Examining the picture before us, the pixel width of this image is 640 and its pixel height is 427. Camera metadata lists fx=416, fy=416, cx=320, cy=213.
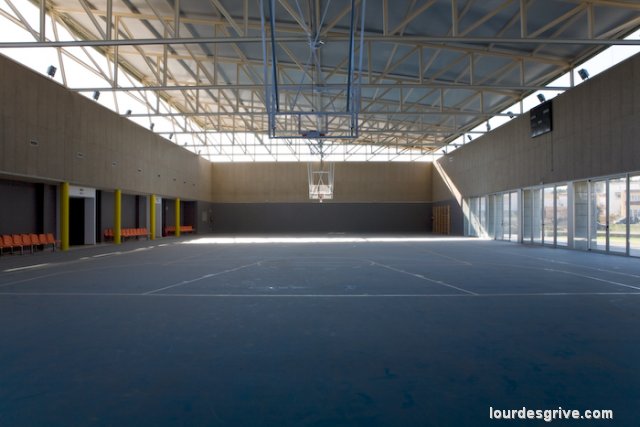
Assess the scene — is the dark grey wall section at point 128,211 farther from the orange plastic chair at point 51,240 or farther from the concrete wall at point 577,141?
the concrete wall at point 577,141

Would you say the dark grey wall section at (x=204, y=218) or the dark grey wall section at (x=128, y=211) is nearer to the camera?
the dark grey wall section at (x=128, y=211)

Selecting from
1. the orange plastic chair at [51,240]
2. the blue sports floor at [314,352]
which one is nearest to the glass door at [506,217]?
the blue sports floor at [314,352]

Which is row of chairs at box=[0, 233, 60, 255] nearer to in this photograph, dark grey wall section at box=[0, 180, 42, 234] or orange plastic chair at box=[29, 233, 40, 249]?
orange plastic chair at box=[29, 233, 40, 249]

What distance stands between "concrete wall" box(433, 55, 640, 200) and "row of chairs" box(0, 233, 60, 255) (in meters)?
24.7

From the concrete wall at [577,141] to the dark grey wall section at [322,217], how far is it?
1368 centimetres

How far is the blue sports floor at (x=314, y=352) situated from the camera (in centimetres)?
349

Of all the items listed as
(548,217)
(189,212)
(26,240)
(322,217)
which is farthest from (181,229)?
(548,217)

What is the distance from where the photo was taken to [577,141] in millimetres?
18938

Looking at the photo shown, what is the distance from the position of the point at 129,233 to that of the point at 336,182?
21.9 metres

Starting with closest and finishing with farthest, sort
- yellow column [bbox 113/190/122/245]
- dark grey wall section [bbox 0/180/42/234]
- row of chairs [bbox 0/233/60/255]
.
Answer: row of chairs [bbox 0/233/60/255]
dark grey wall section [bbox 0/180/42/234]
yellow column [bbox 113/190/122/245]

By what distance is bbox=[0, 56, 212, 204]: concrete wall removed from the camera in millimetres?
16375

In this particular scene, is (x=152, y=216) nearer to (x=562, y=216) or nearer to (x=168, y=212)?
(x=168, y=212)

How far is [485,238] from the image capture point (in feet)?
97.6

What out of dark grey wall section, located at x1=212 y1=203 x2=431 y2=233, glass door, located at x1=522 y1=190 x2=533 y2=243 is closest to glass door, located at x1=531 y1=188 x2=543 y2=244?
glass door, located at x1=522 y1=190 x2=533 y2=243
